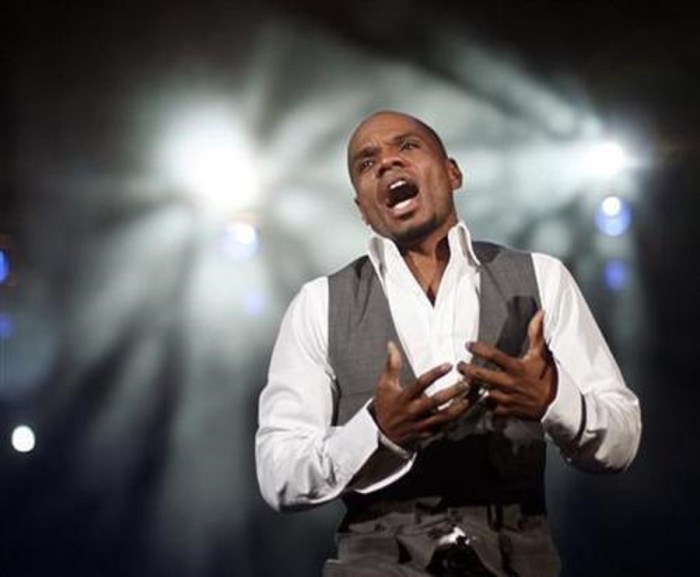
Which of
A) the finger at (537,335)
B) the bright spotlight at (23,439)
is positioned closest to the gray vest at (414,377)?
the finger at (537,335)

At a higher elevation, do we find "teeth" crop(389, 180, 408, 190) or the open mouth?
"teeth" crop(389, 180, 408, 190)

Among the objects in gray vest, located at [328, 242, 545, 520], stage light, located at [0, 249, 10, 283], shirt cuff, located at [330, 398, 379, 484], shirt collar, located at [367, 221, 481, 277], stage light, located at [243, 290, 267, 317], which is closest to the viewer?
shirt cuff, located at [330, 398, 379, 484]

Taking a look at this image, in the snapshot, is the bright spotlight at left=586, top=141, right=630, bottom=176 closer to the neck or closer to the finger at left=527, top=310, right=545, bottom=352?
the neck

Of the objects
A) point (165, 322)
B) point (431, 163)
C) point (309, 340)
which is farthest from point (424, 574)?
point (165, 322)

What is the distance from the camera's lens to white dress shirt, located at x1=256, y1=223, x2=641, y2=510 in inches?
49.4

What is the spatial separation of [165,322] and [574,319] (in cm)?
177

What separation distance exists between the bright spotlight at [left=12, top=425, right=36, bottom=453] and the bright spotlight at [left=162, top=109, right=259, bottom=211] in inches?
35.9

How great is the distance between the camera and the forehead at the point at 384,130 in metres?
1.52

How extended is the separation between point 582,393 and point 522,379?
0.53 ft

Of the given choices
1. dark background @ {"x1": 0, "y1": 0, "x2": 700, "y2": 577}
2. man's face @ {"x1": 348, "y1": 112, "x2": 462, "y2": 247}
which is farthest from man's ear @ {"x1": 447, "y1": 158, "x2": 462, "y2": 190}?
dark background @ {"x1": 0, "y1": 0, "x2": 700, "y2": 577}

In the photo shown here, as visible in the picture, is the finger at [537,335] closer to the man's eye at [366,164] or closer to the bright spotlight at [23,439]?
the man's eye at [366,164]

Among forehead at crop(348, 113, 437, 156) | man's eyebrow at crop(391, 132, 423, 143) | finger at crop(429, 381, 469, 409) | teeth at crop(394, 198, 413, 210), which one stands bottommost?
finger at crop(429, 381, 469, 409)

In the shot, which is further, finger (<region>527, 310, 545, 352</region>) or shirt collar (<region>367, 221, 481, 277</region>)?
shirt collar (<region>367, 221, 481, 277</region>)

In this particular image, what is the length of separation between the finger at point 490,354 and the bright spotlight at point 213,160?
181 centimetres
